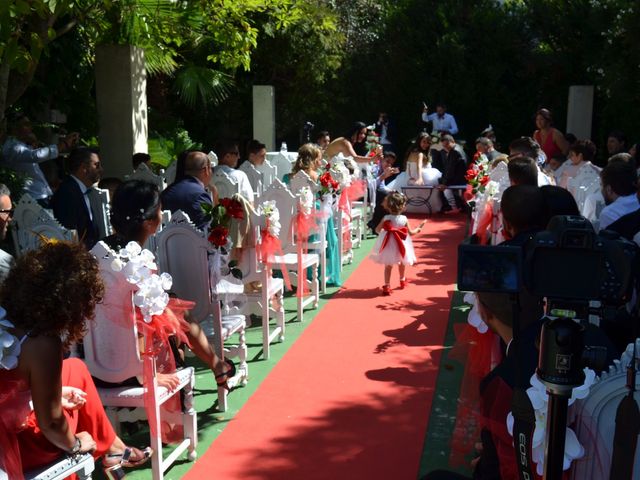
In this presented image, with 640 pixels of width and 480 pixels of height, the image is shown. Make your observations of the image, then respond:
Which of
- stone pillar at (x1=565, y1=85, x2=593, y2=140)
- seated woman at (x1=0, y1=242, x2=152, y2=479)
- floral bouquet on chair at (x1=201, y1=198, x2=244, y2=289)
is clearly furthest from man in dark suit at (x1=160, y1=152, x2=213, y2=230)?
stone pillar at (x1=565, y1=85, x2=593, y2=140)

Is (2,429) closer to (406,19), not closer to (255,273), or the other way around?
(255,273)

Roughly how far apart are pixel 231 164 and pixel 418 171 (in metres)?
6.34

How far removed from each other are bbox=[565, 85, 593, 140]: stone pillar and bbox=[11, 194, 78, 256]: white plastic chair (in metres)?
14.2

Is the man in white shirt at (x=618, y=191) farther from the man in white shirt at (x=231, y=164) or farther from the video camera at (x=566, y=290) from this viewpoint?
the man in white shirt at (x=231, y=164)

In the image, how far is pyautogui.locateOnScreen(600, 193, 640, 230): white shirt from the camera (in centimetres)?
517

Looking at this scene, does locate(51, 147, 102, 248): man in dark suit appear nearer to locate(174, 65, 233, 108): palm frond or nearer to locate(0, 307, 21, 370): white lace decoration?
locate(0, 307, 21, 370): white lace decoration

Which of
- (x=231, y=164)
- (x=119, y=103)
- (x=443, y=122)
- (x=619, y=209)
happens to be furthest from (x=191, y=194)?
(x=443, y=122)

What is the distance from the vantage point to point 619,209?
518 cm

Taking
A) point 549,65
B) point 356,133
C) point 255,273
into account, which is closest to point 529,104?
point 549,65

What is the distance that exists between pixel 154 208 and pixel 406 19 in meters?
16.0

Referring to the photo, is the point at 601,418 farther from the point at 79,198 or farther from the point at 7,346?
the point at 79,198

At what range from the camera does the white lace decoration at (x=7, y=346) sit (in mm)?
2725

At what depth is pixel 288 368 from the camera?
5730mm

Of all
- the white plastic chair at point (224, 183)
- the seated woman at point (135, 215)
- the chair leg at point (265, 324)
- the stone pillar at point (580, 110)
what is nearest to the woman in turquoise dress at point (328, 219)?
the white plastic chair at point (224, 183)
